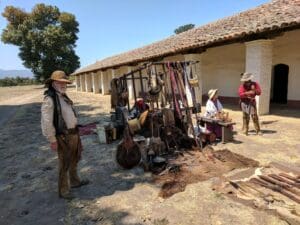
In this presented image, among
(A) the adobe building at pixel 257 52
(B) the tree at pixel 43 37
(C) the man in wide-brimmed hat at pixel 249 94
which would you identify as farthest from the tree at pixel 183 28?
(C) the man in wide-brimmed hat at pixel 249 94

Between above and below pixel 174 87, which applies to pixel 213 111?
below

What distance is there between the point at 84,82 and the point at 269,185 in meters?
34.8

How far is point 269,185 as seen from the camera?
4.06 m

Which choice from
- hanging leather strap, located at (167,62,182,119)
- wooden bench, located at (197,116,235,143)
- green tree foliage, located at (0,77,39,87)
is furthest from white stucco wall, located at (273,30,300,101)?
green tree foliage, located at (0,77,39,87)

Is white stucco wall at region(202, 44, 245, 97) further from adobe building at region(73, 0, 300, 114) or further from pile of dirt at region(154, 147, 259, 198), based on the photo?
pile of dirt at region(154, 147, 259, 198)

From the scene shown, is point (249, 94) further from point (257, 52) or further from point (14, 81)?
point (14, 81)

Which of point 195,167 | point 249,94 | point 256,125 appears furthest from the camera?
point 256,125

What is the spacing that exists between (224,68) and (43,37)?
35299mm

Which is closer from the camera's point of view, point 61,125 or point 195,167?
point 61,125

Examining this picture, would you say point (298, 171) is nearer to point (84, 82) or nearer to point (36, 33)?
point (84, 82)

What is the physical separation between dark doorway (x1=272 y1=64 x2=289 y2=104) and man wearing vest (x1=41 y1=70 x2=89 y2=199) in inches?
466

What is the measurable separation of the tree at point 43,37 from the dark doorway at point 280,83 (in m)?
36.1

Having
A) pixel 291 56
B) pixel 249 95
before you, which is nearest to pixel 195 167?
pixel 249 95

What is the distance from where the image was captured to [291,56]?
11.7 metres
